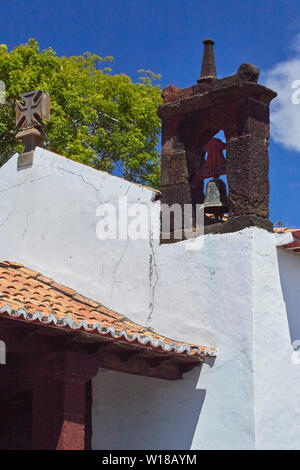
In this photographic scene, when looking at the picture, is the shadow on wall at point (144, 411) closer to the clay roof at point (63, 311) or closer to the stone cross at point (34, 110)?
the clay roof at point (63, 311)

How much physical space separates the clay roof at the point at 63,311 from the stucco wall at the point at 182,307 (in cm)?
26

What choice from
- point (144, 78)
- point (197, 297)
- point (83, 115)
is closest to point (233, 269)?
point (197, 297)

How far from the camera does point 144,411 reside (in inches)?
351

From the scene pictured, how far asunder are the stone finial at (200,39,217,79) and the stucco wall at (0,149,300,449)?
1611 millimetres

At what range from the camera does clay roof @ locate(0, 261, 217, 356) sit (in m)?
6.70

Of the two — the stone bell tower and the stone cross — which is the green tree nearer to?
the stone cross

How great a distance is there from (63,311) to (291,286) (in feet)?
8.93

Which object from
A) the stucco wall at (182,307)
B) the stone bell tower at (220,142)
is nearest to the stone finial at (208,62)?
the stone bell tower at (220,142)

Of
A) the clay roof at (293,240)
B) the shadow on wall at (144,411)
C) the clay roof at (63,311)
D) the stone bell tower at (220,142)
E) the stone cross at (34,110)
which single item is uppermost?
the stone cross at (34,110)

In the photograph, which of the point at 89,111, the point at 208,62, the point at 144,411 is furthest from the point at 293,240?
the point at 89,111

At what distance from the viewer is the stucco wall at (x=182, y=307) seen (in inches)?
323

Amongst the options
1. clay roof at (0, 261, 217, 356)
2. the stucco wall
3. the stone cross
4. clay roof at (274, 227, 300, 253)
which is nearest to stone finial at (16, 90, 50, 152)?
the stone cross

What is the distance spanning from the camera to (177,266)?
894cm

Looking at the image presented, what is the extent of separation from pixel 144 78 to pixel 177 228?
14422mm
